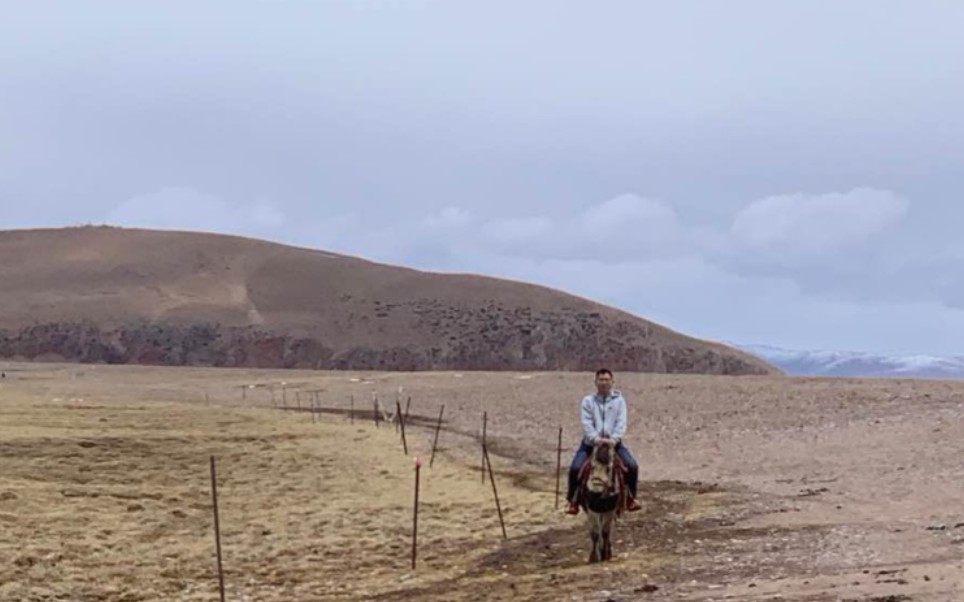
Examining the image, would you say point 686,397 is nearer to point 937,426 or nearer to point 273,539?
point 937,426

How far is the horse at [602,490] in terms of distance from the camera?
13273mm

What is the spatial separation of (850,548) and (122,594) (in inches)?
265

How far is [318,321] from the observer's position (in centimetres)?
8744

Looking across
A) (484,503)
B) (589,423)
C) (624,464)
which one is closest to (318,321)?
(484,503)

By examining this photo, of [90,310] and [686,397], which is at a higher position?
[90,310]

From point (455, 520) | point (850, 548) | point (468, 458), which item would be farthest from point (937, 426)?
point (850, 548)

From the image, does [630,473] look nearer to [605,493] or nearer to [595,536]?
[605,493]

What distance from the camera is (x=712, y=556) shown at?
→ 13.2 meters

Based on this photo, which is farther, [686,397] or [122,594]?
[686,397]

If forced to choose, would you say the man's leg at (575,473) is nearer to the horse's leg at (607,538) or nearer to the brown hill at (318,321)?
the horse's leg at (607,538)

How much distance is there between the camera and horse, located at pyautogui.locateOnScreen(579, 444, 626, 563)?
1327cm

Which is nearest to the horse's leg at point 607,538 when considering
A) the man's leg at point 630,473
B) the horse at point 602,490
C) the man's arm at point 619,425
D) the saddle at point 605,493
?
the horse at point 602,490

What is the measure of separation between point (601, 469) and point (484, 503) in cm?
576

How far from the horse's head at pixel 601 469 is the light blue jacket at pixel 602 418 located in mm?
111
